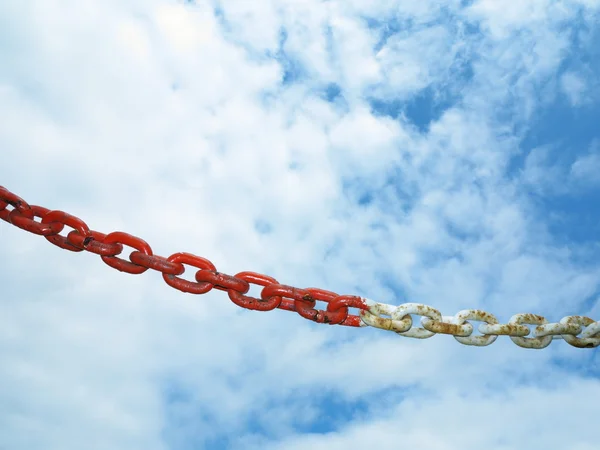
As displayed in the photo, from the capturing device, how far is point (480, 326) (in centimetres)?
364

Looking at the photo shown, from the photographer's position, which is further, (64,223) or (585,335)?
(585,335)

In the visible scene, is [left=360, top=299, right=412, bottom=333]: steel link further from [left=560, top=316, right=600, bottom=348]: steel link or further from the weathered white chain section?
[left=560, top=316, right=600, bottom=348]: steel link

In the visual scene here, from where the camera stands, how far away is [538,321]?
377cm

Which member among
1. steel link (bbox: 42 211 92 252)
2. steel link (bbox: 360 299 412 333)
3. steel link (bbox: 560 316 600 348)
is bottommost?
steel link (bbox: 360 299 412 333)

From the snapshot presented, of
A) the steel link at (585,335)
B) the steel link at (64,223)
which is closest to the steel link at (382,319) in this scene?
the steel link at (585,335)

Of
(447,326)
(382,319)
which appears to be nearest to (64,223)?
(382,319)

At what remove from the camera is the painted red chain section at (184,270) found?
11.3 feet

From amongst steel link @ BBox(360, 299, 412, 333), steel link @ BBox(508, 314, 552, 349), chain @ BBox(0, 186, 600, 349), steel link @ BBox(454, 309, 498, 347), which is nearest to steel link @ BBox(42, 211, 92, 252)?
chain @ BBox(0, 186, 600, 349)

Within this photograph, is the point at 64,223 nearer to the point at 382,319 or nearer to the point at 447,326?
the point at 382,319

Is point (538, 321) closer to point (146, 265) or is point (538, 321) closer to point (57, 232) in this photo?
point (146, 265)

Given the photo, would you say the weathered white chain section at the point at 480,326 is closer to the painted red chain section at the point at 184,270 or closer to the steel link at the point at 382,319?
the steel link at the point at 382,319

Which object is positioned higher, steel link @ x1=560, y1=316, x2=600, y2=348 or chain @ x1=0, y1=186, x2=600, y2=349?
steel link @ x1=560, y1=316, x2=600, y2=348

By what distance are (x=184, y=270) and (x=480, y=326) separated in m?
1.78

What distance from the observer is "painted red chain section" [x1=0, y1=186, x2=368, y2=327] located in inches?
136
